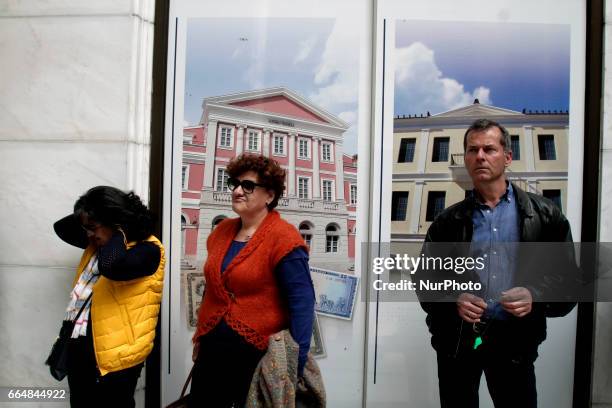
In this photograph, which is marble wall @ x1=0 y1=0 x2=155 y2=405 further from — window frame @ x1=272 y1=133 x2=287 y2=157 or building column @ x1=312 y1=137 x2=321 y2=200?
building column @ x1=312 y1=137 x2=321 y2=200

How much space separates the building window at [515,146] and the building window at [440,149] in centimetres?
46

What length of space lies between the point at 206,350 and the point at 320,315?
47.9 inches

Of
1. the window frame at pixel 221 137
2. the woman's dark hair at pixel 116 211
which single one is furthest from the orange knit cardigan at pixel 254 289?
the window frame at pixel 221 137

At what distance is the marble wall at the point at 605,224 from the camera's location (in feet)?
11.2

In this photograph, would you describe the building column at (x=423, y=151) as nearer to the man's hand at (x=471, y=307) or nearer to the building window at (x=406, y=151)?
the building window at (x=406, y=151)

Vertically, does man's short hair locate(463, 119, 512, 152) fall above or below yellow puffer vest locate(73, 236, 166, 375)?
above

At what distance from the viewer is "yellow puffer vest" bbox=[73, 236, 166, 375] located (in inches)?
102

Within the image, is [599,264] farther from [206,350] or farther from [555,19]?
[206,350]

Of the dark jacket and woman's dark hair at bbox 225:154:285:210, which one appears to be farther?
the dark jacket

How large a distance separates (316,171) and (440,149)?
3.04ft

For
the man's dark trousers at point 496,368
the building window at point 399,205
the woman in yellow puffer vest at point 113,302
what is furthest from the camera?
the building window at point 399,205

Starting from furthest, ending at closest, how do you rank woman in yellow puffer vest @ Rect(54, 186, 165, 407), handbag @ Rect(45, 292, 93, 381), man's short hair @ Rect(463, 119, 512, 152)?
man's short hair @ Rect(463, 119, 512, 152) → handbag @ Rect(45, 292, 93, 381) → woman in yellow puffer vest @ Rect(54, 186, 165, 407)

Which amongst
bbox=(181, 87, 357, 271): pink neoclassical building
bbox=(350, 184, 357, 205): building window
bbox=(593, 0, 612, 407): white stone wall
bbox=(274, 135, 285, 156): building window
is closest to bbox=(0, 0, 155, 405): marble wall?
bbox=(181, 87, 357, 271): pink neoclassical building

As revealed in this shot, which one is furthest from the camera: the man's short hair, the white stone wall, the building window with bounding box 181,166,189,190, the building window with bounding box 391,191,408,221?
the building window with bounding box 181,166,189,190
